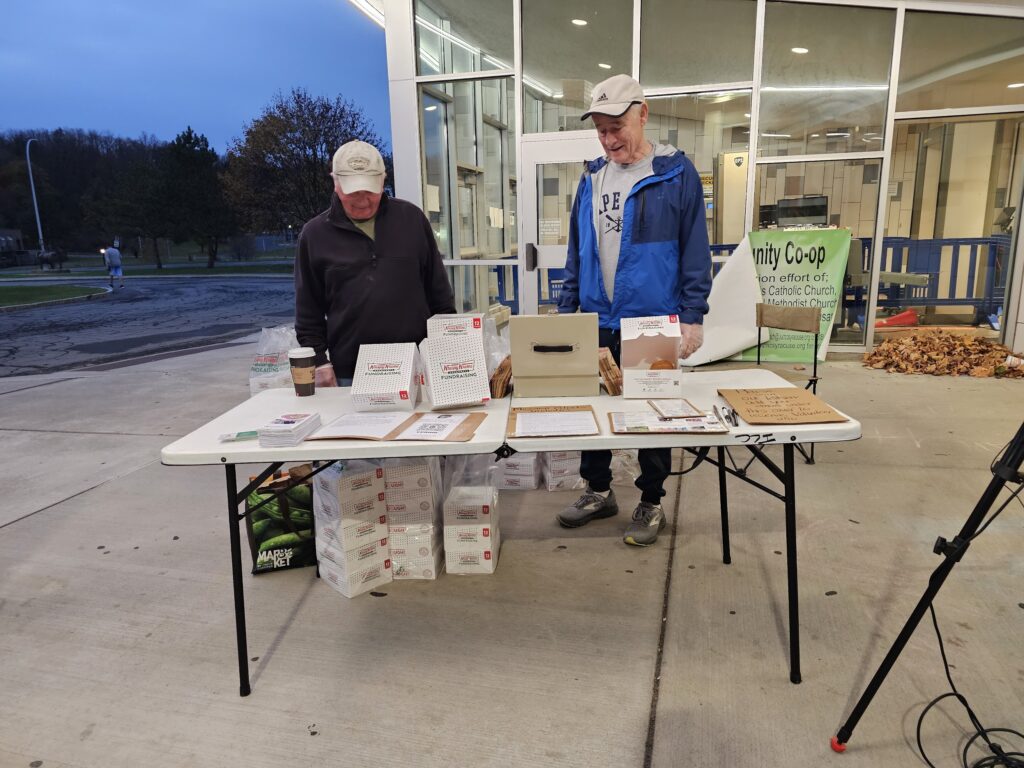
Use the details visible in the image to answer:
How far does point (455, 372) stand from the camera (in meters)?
1.98

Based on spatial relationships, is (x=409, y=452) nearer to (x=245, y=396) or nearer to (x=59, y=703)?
(x=59, y=703)

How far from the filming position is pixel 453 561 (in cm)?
239

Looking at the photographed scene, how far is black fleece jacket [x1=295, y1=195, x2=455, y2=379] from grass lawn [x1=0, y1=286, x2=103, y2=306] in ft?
52.4

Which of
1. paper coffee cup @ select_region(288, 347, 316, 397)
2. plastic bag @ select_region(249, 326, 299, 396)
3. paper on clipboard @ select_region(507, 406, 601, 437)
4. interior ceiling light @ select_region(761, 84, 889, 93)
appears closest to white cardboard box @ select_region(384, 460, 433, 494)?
paper coffee cup @ select_region(288, 347, 316, 397)

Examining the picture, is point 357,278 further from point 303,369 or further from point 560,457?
point 560,457

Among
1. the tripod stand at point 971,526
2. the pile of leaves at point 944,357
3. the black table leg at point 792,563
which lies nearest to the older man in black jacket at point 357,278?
the black table leg at point 792,563

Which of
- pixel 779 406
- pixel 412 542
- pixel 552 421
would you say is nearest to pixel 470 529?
pixel 412 542

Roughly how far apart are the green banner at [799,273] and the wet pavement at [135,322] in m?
7.82

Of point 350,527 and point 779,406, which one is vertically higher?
point 779,406

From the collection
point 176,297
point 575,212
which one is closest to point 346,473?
Result: point 575,212

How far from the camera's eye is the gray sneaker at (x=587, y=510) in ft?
9.06

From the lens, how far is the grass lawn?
1477 centimetres

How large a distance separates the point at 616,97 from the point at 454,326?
999 mm

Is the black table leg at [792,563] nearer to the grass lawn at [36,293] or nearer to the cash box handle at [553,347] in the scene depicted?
the cash box handle at [553,347]
